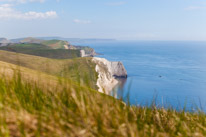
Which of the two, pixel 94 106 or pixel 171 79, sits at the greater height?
pixel 94 106

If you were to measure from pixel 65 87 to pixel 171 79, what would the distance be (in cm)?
14025

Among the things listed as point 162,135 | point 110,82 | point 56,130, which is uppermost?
point 56,130

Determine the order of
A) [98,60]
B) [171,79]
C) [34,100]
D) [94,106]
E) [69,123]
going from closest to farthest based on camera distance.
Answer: [69,123] < [94,106] < [34,100] < [171,79] < [98,60]

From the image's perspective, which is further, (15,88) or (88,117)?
(15,88)

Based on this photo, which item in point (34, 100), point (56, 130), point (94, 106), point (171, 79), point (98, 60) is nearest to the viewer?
point (56, 130)

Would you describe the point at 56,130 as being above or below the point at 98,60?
above

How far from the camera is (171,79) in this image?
135875 mm

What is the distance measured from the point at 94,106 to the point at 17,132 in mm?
1113

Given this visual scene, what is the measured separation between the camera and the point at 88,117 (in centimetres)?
286

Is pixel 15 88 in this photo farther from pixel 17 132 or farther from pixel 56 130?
pixel 56 130

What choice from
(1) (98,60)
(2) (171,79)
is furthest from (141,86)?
(1) (98,60)

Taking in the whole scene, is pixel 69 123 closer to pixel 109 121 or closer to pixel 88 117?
pixel 88 117

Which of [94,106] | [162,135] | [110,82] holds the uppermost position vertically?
[94,106]

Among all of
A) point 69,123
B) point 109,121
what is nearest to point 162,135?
point 109,121
